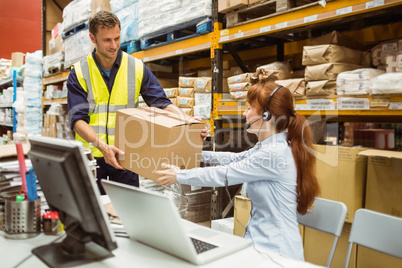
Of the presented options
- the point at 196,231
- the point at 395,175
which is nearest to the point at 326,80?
the point at 395,175

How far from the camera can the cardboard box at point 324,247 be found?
230cm

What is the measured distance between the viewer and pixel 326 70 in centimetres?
228

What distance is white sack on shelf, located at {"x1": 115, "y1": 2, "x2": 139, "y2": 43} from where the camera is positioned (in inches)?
151

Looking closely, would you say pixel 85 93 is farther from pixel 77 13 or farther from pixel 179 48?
pixel 77 13

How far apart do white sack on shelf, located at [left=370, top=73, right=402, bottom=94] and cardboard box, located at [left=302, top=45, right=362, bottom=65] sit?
1.27 feet

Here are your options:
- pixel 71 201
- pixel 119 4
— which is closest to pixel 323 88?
pixel 71 201

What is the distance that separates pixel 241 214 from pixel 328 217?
3.40 ft

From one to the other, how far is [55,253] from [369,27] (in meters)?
2.94

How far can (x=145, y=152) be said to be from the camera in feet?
5.65

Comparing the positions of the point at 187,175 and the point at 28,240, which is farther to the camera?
the point at 187,175

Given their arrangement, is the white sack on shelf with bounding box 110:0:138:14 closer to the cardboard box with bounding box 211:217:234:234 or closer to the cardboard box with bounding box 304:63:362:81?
the cardboard box with bounding box 304:63:362:81

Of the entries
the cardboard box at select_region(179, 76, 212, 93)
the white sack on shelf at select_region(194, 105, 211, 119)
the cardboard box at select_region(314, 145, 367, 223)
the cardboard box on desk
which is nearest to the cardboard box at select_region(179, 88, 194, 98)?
the cardboard box at select_region(179, 76, 212, 93)

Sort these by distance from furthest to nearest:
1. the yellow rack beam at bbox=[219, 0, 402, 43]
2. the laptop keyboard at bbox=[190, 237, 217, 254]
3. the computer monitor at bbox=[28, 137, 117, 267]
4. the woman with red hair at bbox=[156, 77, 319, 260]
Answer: the yellow rack beam at bbox=[219, 0, 402, 43] → the woman with red hair at bbox=[156, 77, 319, 260] → the laptop keyboard at bbox=[190, 237, 217, 254] → the computer monitor at bbox=[28, 137, 117, 267]

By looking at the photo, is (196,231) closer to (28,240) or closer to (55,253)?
(55,253)
